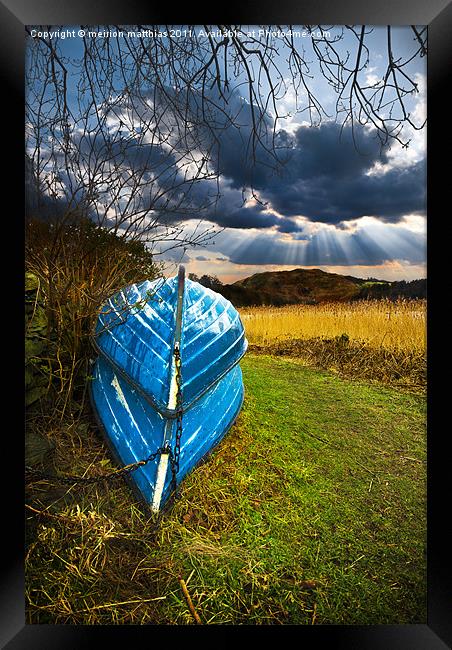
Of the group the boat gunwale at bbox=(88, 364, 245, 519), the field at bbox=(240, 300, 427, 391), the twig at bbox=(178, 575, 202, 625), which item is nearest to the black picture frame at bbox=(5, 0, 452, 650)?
the twig at bbox=(178, 575, 202, 625)

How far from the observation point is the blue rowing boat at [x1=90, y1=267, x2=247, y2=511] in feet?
4.77

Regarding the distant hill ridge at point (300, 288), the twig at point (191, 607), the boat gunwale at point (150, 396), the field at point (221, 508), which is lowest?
the twig at point (191, 607)

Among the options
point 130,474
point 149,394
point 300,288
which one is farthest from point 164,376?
point 300,288

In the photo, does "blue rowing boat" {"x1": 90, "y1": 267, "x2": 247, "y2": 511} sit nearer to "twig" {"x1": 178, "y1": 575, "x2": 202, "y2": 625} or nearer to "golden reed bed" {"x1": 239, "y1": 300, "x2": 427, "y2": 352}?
"twig" {"x1": 178, "y1": 575, "x2": 202, "y2": 625}

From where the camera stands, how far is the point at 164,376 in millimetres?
1487

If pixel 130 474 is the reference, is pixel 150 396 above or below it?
above

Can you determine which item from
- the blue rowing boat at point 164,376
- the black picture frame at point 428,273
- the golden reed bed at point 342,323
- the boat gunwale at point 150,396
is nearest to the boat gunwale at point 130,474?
the blue rowing boat at point 164,376

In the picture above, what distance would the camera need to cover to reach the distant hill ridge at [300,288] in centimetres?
183

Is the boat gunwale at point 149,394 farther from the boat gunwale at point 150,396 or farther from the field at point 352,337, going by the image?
the field at point 352,337

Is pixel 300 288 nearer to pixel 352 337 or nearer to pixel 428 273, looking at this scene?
pixel 428 273

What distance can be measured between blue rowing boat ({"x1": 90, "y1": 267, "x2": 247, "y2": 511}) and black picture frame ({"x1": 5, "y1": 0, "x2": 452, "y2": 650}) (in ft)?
1.36

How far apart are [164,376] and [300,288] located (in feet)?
3.22

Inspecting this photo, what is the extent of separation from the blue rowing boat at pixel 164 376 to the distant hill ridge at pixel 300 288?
0.13 m

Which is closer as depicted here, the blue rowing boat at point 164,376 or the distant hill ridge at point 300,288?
the blue rowing boat at point 164,376
